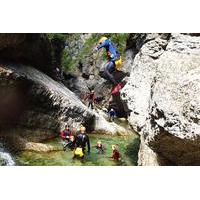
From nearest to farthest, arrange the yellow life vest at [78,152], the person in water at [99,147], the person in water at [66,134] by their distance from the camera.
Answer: the yellow life vest at [78,152] → the person in water at [99,147] → the person in water at [66,134]

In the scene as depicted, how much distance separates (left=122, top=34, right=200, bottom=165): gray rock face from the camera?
6734mm

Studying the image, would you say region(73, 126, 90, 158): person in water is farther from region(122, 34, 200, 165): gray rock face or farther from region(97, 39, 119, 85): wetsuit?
region(97, 39, 119, 85): wetsuit

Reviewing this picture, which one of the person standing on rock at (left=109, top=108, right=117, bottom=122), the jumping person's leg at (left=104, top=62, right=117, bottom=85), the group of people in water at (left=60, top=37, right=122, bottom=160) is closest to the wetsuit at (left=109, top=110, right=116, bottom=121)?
the person standing on rock at (left=109, top=108, right=117, bottom=122)

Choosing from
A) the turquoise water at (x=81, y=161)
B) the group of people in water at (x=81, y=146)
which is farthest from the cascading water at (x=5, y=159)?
the group of people in water at (x=81, y=146)

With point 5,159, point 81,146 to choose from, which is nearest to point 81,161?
point 81,146

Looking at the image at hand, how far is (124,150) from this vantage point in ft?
32.3

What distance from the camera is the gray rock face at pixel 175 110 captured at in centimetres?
673

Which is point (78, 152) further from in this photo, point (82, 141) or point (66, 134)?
point (66, 134)

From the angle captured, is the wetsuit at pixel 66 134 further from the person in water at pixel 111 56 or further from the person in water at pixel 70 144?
the person in water at pixel 111 56

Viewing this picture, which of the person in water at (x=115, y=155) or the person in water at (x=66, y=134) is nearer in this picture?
the person in water at (x=115, y=155)

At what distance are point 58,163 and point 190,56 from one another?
3.68 meters

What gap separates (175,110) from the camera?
6918 millimetres
